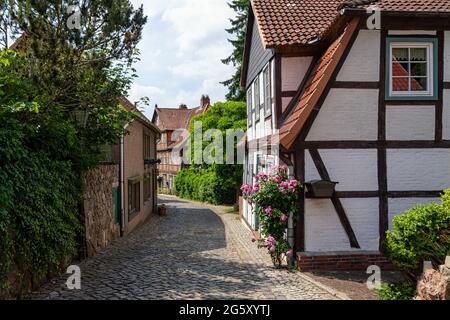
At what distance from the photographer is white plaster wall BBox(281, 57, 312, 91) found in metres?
10.3

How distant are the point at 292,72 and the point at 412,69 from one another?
2888 millimetres

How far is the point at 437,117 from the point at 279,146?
3815 mm

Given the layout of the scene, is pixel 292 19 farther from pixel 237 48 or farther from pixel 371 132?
pixel 237 48

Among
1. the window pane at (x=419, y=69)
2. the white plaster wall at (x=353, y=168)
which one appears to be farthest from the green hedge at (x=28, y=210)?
the window pane at (x=419, y=69)

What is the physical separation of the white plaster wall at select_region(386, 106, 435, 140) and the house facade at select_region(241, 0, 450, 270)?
0.9 inches

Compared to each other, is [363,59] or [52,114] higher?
[363,59]

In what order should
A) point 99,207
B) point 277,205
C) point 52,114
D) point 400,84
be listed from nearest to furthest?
point 52,114 → point 277,205 → point 400,84 → point 99,207

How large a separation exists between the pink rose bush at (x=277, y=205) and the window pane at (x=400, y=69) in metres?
3.48

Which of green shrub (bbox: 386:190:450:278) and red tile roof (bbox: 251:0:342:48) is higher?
red tile roof (bbox: 251:0:342:48)

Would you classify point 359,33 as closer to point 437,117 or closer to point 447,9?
point 447,9

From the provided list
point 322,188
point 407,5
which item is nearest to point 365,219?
point 322,188

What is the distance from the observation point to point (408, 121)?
9133 millimetres

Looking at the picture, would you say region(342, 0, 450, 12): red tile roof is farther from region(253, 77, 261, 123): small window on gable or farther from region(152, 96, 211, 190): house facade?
region(152, 96, 211, 190): house facade

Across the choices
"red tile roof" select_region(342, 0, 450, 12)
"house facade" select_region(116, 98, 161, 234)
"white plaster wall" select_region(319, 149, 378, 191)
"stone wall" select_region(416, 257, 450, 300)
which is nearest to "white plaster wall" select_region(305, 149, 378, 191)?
"white plaster wall" select_region(319, 149, 378, 191)
